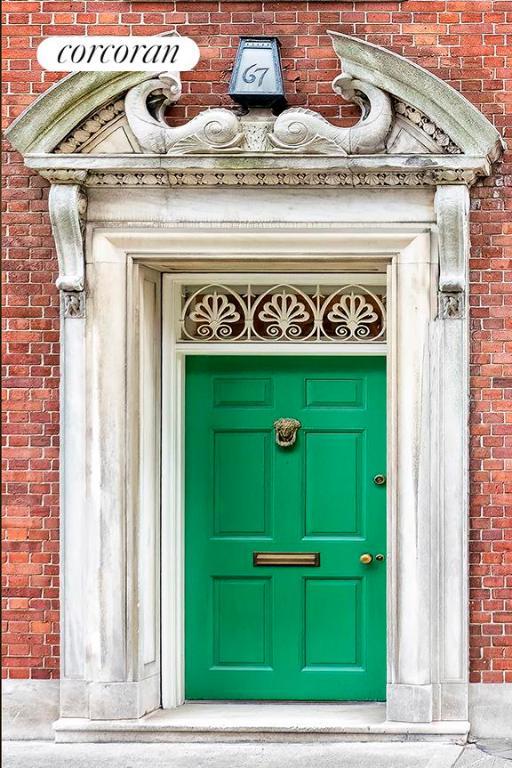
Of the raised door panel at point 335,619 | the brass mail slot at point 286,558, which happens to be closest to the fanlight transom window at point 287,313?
the brass mail slot at point 286,558

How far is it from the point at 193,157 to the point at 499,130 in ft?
6.36

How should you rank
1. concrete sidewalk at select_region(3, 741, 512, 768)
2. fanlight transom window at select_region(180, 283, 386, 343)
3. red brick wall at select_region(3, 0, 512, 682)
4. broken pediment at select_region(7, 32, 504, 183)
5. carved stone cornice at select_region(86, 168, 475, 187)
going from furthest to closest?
1. fanlight transom window at select_region(180, 283, 386, 343)
2. red brick wall at select_region(3, 0, 512, 682)
3. carved stone cornice at select_region(86, 168, 475, 187)
4. broken pediment at select_region(7, 32, 504, 183)
5. concrete sidewalk at select_region(3, 741, 512, 768)

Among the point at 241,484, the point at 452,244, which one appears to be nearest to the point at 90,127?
the point at 452,244

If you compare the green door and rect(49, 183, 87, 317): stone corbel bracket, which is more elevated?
rect(49, 183, 87, 317): stone corbel bracket

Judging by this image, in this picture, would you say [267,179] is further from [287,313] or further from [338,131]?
[287,313]

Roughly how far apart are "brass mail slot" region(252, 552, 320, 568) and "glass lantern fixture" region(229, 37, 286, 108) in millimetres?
2975

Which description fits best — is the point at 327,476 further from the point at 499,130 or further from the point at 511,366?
the point at 499,130

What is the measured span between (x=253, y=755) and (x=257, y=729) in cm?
24

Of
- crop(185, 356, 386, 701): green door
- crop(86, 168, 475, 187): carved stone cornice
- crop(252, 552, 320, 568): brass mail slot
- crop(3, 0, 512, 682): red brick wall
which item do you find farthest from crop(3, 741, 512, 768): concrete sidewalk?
crop(86, 168, 475, 187): carved stone cornice

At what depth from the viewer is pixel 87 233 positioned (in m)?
6.04

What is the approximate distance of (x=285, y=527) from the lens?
6.55 meters

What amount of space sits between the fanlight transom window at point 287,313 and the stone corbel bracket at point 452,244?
2.04ft

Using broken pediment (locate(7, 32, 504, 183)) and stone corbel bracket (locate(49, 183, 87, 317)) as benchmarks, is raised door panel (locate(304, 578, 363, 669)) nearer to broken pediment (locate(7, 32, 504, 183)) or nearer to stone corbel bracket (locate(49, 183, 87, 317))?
stone corbel bracket (locate(49, 183, 87, 317))

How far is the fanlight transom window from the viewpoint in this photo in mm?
6445
